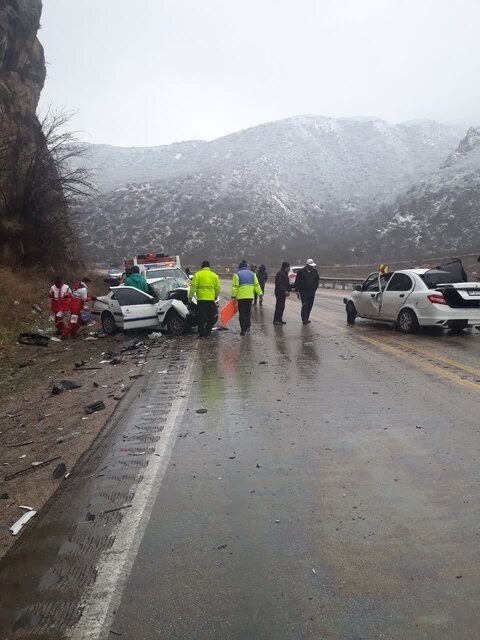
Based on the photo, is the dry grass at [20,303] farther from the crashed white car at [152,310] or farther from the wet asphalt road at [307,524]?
the wet asphalt road at [307,524]

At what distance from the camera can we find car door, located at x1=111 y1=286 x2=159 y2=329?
15.1 metres

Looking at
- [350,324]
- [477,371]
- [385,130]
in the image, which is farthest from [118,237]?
[477,371]

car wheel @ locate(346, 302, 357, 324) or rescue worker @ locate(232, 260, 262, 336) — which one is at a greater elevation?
rescue worker @ locate(232, 260, 262, 336)

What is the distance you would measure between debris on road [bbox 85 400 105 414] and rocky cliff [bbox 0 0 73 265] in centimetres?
1680

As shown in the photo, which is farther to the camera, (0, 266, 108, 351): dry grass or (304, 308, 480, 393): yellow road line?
(0, 266, 108, 351): dry grass

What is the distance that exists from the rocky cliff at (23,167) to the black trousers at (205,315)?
11.8 metres

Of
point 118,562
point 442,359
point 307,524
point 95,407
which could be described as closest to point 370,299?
point 442,359

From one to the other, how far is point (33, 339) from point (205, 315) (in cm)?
493

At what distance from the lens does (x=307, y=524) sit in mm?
3646

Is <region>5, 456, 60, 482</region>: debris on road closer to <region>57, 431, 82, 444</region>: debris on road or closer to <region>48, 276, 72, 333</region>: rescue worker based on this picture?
<region>57, 431, 82, 444</region>: debris on road

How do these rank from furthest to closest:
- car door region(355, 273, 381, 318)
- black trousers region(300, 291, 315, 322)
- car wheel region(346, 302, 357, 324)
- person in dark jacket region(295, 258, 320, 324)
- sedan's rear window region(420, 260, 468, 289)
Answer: car wheel region(346, 302, 357, 324) < black trousers region(300, 291, 315, 322) < person in dark jacket region(295, 258, 320, 324) < car door region(355, 273, 381, 318) < sedan's rear window region(420, 260, 468, 289)

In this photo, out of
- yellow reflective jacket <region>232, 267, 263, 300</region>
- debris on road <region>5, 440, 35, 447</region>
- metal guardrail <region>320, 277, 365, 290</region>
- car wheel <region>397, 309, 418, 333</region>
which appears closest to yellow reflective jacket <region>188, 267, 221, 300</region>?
yellow reflective jacket <region>232, 267, 263, 300</region>

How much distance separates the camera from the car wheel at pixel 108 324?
15938 mm

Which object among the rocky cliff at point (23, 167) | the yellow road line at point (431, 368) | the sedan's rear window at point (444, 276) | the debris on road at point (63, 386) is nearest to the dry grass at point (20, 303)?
the rocky cliff at point (23, 167)
